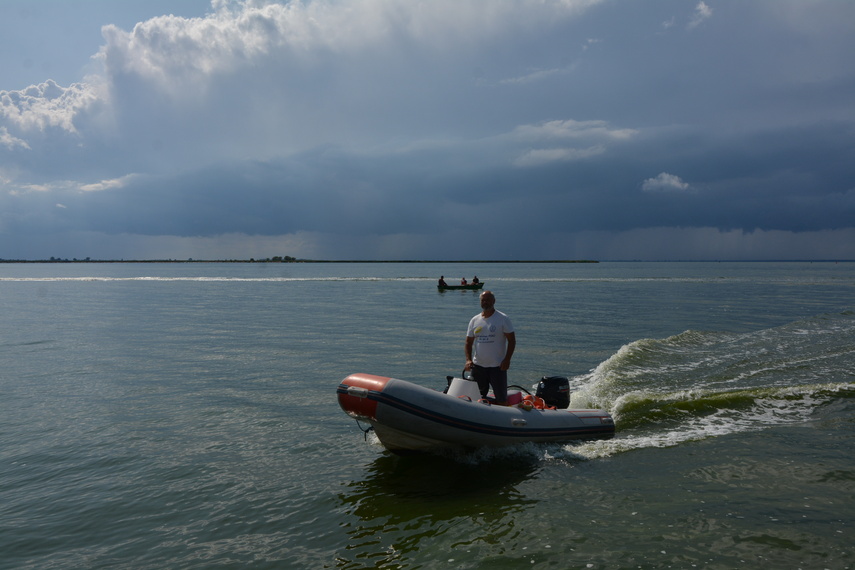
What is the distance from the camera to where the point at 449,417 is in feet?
26.5

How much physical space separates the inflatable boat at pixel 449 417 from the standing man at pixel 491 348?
0.32 m

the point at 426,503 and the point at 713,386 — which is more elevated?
the point at 713,386

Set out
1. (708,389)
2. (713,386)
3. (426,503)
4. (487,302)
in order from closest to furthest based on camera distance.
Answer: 1. (426,503)
2. (487,302)
3. (708,389)
4. (713,386)

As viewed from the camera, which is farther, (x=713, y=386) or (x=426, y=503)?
(x=713, y=386)

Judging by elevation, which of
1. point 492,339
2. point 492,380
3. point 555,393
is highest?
point 492,339

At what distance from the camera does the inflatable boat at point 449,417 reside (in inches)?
Answer: 308

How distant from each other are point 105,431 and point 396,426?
586 centimetres

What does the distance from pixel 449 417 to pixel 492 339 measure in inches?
63.8

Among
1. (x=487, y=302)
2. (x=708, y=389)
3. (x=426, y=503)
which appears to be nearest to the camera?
(x=426, y=503)

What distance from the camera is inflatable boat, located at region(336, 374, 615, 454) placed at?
782 cm

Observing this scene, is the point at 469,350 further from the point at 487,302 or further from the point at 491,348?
the point at 487,302

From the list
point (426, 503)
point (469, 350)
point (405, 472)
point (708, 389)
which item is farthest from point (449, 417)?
point (708, 389)

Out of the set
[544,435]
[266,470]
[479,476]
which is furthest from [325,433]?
[544,435]

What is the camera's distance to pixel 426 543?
6.00 metres
